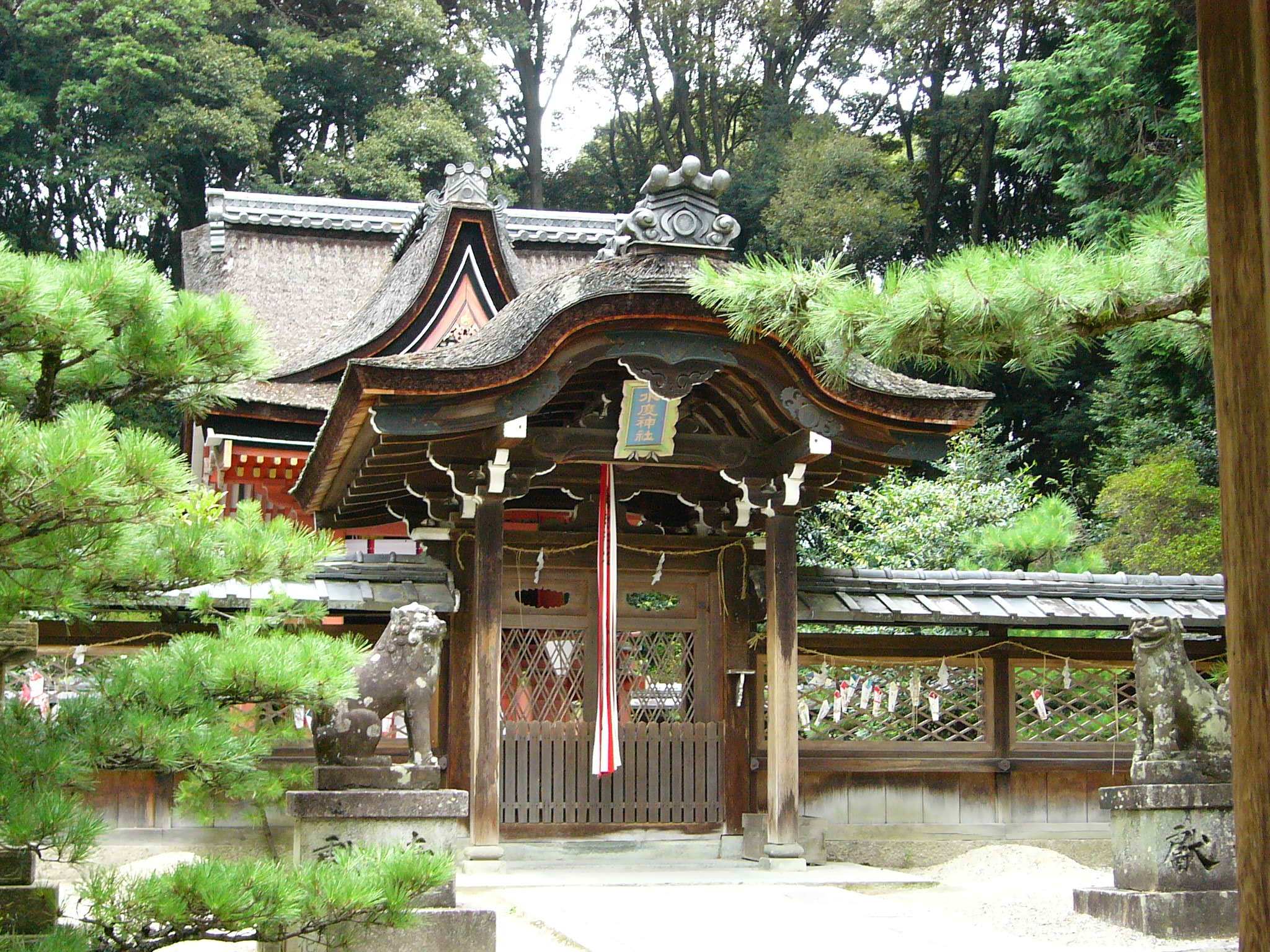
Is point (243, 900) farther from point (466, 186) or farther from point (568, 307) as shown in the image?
point (466, 186)

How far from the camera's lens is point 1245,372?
234 centimetres

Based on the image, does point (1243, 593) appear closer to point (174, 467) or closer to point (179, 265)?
point (174, 467)

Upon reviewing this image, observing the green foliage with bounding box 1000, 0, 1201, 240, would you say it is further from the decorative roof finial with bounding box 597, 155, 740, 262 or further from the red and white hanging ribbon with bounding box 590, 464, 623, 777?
the red and white hanging ribbon with bounding box 590, 464, 623, 777

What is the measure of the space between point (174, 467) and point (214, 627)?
4778 millimetres

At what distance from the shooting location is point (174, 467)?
14.8 feet

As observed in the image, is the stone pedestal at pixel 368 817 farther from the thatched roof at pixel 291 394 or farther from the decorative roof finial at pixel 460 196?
the decorative roof finial at pixel 460 196

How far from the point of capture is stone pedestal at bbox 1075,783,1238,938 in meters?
6.71

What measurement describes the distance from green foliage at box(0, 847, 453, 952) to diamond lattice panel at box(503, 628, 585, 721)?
183 inches

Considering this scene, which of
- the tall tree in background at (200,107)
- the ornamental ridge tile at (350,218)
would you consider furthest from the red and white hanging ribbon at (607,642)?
the tall tree in background at (200,107)

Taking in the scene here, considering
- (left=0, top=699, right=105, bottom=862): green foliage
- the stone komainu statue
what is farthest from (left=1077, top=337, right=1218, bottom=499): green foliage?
(left=0, top=699, right=105, bottom=862): green foliage

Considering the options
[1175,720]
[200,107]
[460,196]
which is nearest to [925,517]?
[460,196]

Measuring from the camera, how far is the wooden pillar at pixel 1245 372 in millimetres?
2246

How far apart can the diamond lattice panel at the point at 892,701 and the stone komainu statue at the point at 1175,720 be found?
8.96ft

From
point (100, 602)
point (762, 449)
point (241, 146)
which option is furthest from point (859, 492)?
point (241, 146)
